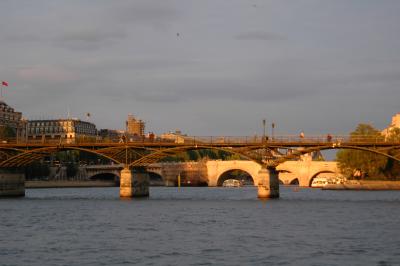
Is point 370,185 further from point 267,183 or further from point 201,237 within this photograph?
point 201,237

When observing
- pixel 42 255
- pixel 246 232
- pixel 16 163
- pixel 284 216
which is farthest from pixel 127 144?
pixel 42 255

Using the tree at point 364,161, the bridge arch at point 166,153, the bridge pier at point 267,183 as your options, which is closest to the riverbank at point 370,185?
the tree at point 364,161

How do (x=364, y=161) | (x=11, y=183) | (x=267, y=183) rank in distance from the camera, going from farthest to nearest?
(x=364, y=161) < (x=11, y=183) < (x=267, y=183)

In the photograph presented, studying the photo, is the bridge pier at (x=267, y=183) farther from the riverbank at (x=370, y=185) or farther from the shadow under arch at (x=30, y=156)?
the riverbank at (x=370, y=185)

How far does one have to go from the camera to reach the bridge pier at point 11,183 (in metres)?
126

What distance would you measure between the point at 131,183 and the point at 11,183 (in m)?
22.9

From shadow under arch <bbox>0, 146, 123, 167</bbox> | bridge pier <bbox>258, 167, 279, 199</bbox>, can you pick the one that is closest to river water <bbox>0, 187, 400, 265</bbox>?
bridge pier <bbox>258, 167, 279, 199</bbox>

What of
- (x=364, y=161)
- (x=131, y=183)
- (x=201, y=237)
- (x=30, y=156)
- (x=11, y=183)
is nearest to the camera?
(x=201, y=237)

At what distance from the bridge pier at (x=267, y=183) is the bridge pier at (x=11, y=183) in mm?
43543

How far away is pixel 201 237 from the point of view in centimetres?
5775

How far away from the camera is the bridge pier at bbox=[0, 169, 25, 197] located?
126m

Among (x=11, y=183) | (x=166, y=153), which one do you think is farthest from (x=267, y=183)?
(x=11, y=183)

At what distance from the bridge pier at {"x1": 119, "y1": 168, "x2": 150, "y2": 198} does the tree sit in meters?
61.0

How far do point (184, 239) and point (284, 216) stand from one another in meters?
23.3
